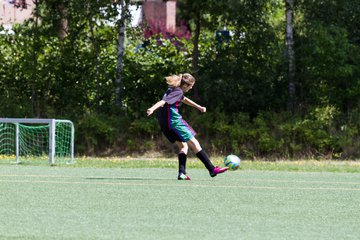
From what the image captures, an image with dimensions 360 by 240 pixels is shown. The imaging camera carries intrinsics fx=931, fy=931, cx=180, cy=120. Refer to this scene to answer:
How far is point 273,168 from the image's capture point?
61.8 feet

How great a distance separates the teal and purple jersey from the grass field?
28.0 inches

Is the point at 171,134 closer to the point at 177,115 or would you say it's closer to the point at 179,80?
the point at 177,115

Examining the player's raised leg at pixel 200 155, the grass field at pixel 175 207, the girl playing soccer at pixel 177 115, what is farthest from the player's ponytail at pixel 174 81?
the grass field at pixel 175 207

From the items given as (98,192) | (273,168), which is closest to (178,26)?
(273,168)

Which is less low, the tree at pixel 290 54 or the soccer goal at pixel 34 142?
the tree at pixel 290 54

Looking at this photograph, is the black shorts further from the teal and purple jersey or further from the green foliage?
the green foliage

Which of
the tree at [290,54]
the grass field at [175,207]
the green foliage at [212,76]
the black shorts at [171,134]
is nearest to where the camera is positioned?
the grass field at [175,207]

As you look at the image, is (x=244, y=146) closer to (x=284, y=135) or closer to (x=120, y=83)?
(x=284, y=135)

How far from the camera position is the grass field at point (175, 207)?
26.5ft

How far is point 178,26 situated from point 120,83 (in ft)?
102

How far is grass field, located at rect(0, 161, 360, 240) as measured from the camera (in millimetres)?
8070

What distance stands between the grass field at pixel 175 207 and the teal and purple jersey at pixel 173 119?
710 millimetres

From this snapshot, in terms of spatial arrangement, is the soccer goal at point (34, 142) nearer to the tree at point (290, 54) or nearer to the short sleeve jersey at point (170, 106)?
the tree at point (290, 54)

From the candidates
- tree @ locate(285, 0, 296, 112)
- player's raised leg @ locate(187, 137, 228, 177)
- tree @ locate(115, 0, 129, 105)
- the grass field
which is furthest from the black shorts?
tree @ locate(115, 0, 129, 105)
